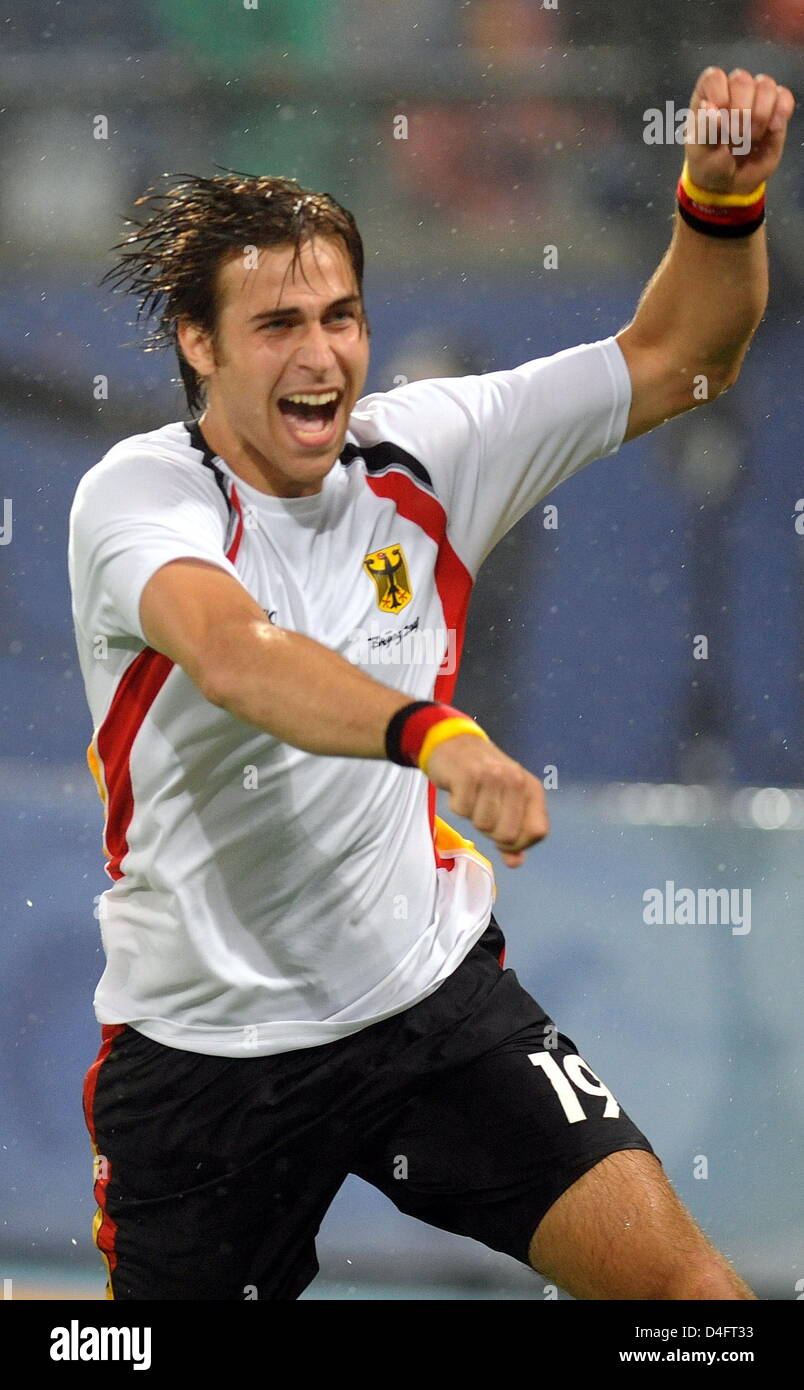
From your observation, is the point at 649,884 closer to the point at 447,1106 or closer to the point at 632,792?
the point at 632,792

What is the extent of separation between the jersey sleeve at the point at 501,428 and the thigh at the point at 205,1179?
0.86 m

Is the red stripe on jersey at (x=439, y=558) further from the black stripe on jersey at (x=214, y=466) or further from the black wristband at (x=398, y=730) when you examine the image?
the black wristband at (x=398, y=730)

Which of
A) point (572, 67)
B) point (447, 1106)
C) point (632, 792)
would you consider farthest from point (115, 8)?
point (447, 1106)

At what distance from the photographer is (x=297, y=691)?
1.97 m

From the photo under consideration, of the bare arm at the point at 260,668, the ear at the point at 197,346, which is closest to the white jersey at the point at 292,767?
the ear at the point at 197,346

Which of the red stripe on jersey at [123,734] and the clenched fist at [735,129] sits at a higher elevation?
the clenched fist at [735,129]

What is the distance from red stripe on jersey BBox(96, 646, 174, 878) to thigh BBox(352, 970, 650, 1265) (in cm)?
57

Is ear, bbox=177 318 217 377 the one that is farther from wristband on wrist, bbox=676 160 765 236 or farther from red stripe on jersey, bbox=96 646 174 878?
wristband on wrist, bbox=676 160 765 236

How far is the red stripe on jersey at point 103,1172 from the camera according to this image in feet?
8.67

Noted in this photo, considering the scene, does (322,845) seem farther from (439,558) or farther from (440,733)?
(440,733)

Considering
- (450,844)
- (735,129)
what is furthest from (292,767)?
(735,129)

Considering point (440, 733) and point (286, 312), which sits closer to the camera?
point (440, 733)

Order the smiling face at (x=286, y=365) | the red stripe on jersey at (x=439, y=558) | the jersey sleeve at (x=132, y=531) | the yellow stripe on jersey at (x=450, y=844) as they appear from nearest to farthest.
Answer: the jersey sleeve at (x=132, y=531) < the smiling face at (x=286, y=365) < the red stripe on jersey at (x=439, y=558) < the yellow stripe on jersey at (x=450, y=844)

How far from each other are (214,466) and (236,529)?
4.2 inches
